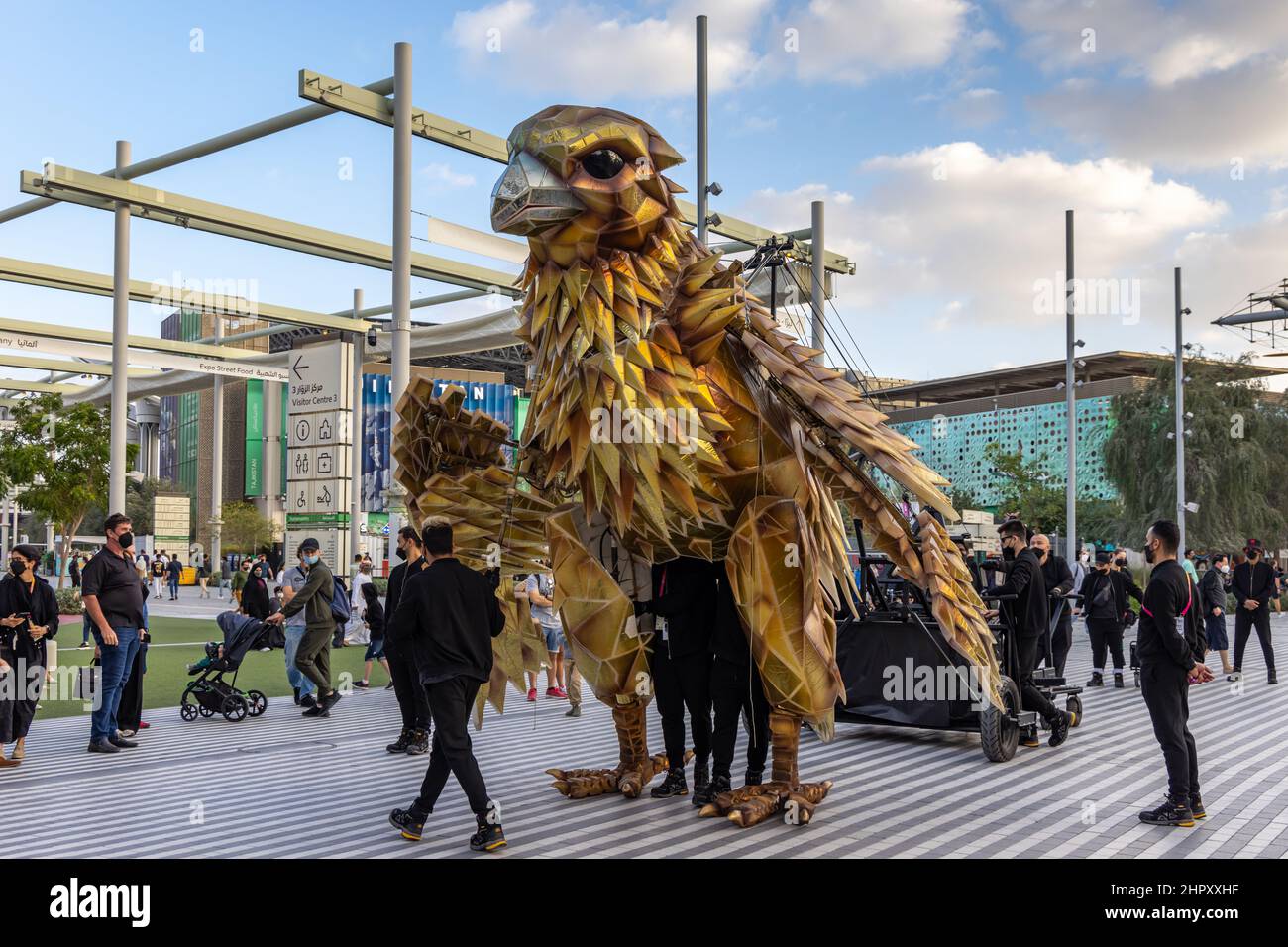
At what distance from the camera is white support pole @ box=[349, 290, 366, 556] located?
12781 mm

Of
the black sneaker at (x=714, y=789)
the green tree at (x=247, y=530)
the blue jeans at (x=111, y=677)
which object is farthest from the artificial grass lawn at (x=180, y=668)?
the green tree at (x=247, y=530)

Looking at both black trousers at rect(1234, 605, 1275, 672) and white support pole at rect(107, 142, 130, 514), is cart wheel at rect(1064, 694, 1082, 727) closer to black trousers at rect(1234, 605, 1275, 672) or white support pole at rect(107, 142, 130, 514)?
black trousers at rect(1234, 605, 1275, 672)

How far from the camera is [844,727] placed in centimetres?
948

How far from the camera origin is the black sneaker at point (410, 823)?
557 cm

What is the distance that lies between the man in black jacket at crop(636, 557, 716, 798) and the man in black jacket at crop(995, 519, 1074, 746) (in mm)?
3071

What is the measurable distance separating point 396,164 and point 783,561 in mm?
6762

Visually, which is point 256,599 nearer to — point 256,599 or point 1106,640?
point 256,599

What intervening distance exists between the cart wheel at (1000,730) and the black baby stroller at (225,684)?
6123 mm

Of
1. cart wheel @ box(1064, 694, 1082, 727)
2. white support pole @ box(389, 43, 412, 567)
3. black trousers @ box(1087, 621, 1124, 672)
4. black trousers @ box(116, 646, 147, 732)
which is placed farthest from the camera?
black trousers @ box(1087, 621, 1124, 672)

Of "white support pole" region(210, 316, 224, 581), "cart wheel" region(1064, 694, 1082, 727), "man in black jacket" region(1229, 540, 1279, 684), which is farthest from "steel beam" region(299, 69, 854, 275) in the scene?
"white support pole" region(210, 316, 224, 581)

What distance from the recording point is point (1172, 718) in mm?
5938

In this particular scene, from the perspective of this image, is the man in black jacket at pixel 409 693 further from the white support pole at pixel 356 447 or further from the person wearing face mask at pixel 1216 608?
the person wearing face mask at pixel 1216 608
